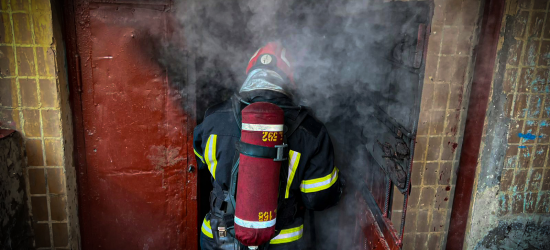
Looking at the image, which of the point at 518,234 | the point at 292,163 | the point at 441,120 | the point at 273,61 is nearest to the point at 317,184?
the point at 292,163

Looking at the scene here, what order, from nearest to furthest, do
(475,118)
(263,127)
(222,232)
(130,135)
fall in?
1. (263,127)
2. (222,232)
3. (475,118)
4. (130,135)

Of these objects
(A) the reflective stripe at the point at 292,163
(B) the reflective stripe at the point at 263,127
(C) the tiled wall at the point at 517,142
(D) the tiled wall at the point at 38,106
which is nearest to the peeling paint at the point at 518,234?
(C) the tiled wall at the point at 517,142

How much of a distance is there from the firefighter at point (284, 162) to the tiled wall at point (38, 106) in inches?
42.7

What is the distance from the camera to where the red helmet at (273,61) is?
296 centimetres

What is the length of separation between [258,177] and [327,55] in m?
1.95

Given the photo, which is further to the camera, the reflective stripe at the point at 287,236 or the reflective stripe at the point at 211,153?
the reflective stripe at the point at 287,236

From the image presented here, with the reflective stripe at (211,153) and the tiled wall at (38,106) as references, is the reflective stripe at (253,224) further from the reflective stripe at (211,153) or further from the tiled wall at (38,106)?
the tiled wall at (38,106)

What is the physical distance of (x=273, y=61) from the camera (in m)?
2.98

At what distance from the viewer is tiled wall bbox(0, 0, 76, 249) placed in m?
2.82

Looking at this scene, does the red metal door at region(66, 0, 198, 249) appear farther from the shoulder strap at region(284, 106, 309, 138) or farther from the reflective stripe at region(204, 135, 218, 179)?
the shoulder strap at region(284, 106, 309, 138)

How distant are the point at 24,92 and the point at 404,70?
2.67m

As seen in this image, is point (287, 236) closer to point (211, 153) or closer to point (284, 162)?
point (284, 162)

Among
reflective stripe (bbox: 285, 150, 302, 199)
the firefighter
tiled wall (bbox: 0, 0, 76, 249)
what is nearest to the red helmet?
the firefighter

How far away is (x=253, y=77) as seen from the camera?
284 centimetres
